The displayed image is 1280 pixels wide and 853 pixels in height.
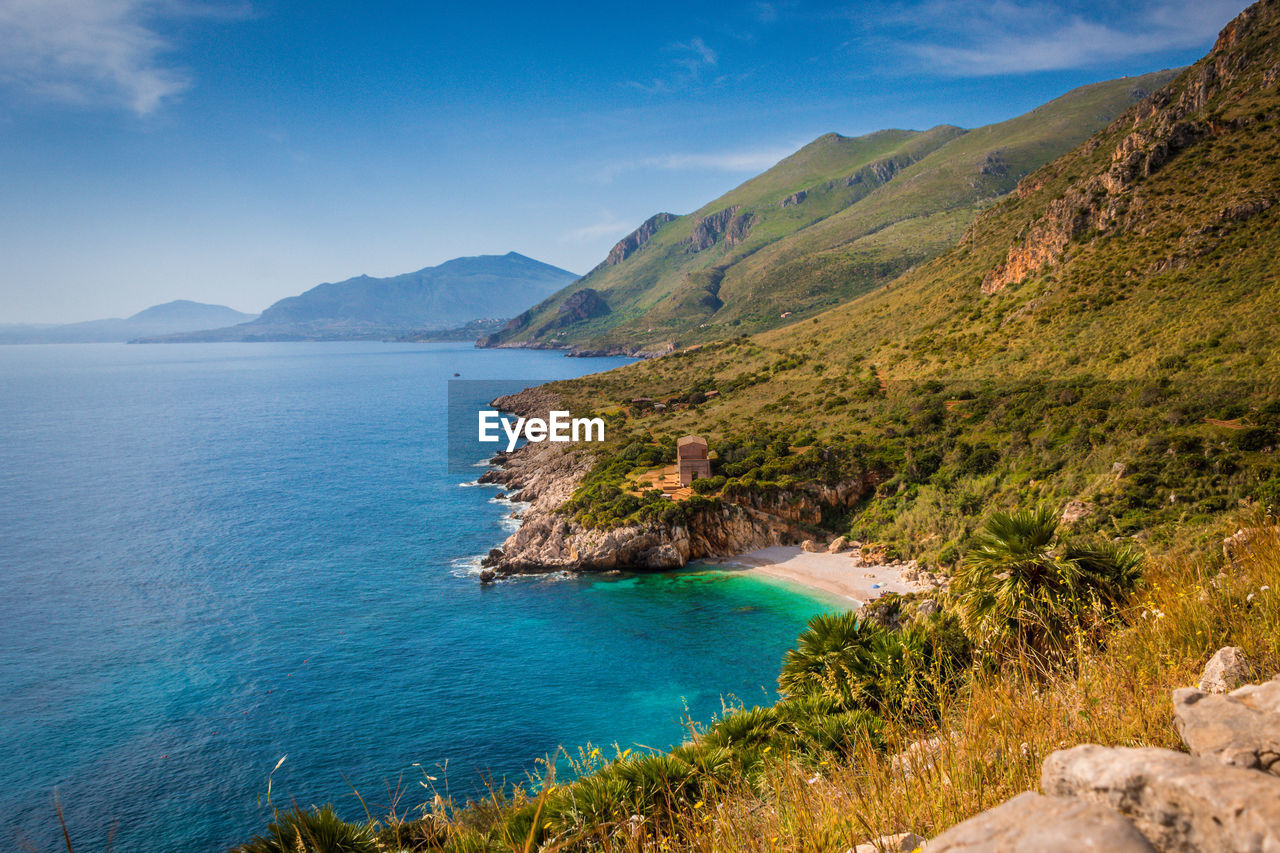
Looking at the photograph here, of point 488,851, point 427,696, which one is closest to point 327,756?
point 427,696

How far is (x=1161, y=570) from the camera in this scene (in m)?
9.39

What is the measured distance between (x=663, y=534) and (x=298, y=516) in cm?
3154

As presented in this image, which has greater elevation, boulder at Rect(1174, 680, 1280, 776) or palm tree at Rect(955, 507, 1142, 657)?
boulder at Rect(1174, 680, 1280, 776)

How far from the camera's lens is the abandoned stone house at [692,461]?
141 ft

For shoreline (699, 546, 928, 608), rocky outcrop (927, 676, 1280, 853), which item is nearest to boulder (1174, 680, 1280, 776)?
rocky outcrop (927, 676, 1280, 853)

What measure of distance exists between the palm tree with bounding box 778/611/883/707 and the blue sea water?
2276 millimetres

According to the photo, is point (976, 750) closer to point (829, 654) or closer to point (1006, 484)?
point (829, 654)

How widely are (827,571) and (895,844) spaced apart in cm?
3359

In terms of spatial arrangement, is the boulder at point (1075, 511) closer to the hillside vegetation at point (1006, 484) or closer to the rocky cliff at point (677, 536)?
the hillside vegetation at point (1006, 484)

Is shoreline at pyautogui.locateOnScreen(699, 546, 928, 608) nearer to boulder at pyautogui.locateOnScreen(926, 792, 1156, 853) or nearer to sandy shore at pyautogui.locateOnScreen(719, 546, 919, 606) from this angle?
sandy shore at pyautogui.locateOnScreen(719, 546, 919, 606)

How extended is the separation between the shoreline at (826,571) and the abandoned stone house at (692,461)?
5.81 metres

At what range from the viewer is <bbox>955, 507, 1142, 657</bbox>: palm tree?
31.4ft

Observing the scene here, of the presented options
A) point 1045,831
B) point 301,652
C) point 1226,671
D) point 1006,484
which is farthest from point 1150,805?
point 1006,484

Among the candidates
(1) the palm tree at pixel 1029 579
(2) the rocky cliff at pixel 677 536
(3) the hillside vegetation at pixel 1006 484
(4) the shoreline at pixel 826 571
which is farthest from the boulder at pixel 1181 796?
(2) the rocky cliff at pixel 677 536
